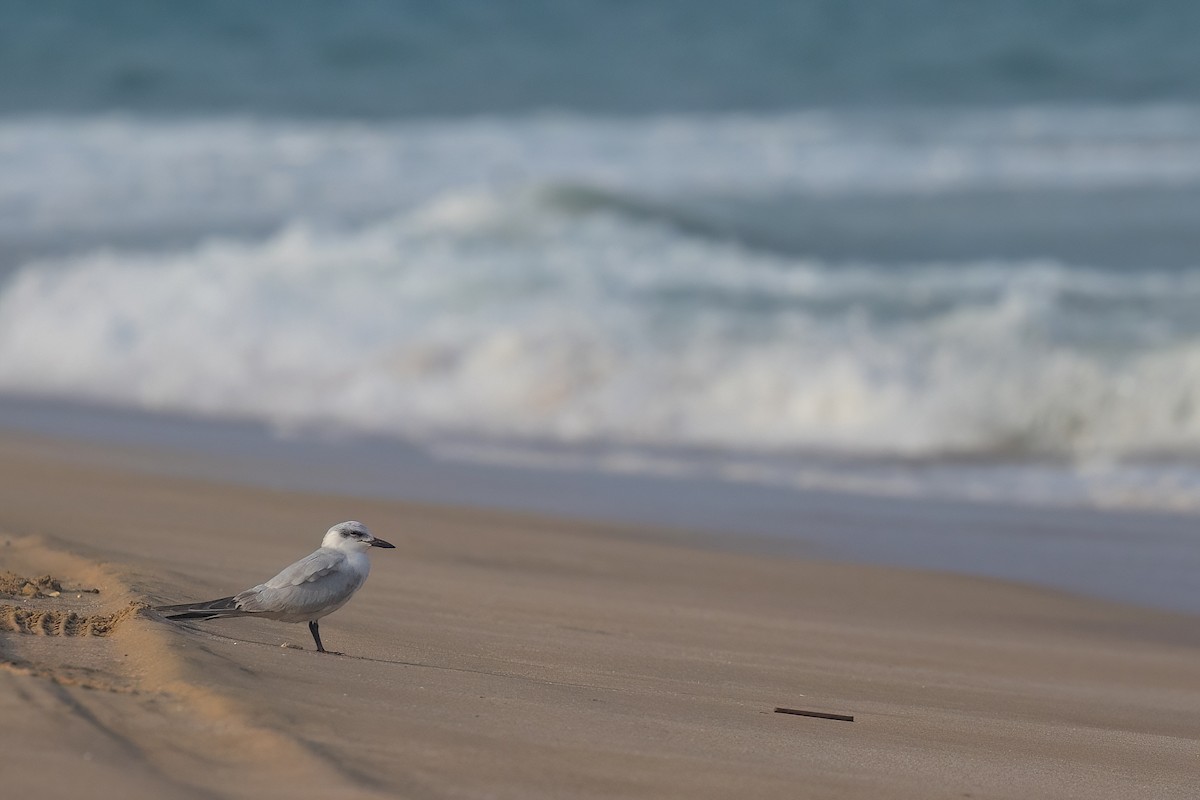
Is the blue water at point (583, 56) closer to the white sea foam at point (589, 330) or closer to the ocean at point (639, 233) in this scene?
the ocean at point (639, 233)

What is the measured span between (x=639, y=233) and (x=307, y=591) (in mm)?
13103

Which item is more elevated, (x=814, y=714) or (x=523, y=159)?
(x=523, y=159)

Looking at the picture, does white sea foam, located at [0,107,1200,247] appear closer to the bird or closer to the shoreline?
the shoreline

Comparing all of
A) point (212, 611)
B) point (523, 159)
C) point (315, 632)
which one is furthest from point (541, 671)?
point (523, 159)

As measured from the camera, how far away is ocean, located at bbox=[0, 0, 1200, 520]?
33.7 ft

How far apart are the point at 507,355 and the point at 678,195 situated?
30.5ft

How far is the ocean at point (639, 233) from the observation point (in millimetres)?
10258

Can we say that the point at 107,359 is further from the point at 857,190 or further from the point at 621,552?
the point at 857,190

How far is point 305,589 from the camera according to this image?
3.79 meters

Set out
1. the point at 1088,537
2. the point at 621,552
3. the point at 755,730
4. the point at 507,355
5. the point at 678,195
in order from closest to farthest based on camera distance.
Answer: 1. the point at 755,730
2. the point at 621,552
3. the point at 1088,537
4. the point at 507,355
5. the point at 678,195

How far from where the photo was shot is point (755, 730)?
3633 mm

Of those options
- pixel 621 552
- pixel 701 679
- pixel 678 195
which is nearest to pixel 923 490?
pixel 621 552

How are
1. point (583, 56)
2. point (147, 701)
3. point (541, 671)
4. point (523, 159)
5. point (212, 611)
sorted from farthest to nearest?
point (583, 56), point (523, 159), point (541, 671), point (212, 611), point (147, 701)

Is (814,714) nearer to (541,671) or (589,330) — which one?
(541,671)
